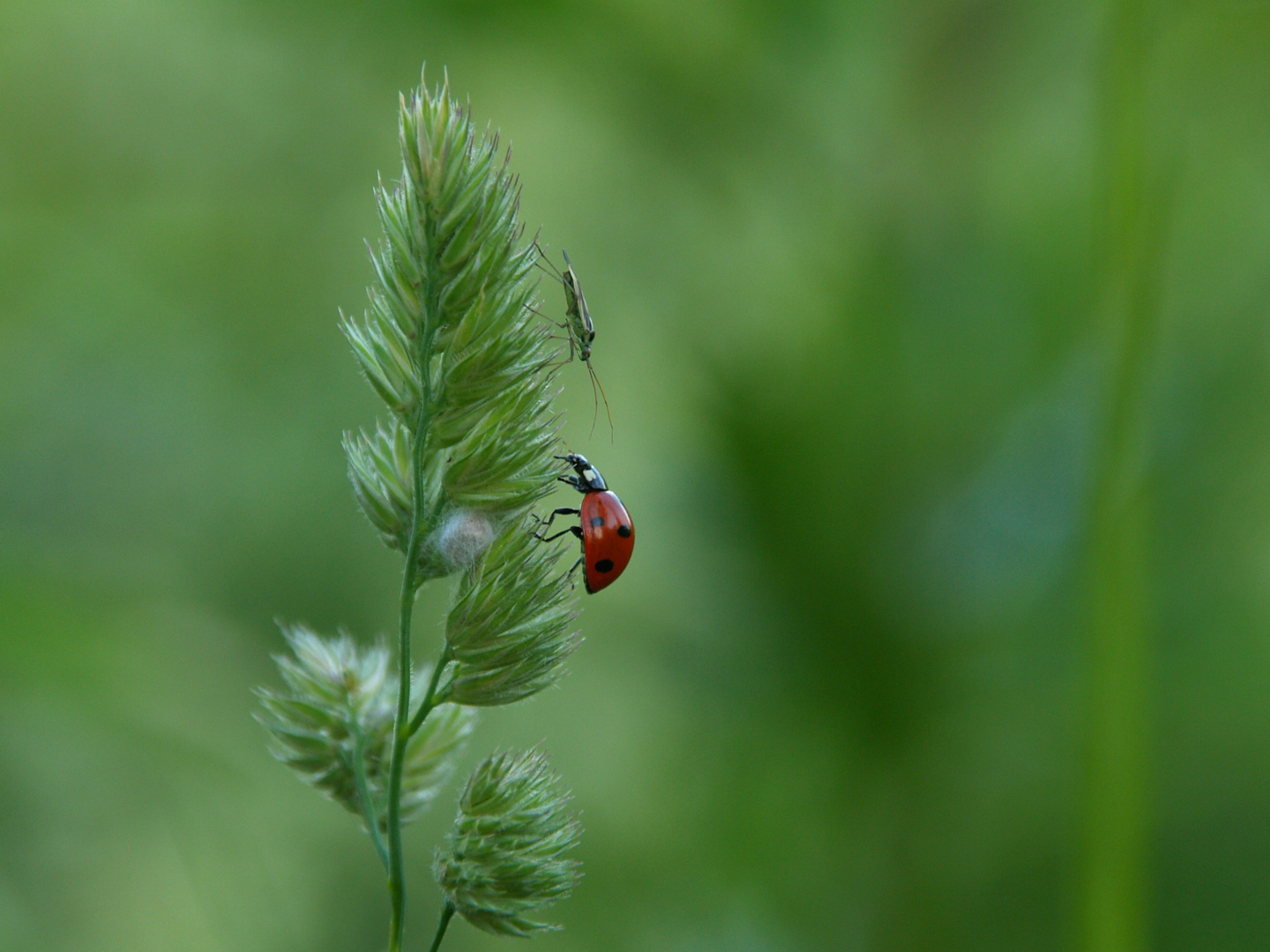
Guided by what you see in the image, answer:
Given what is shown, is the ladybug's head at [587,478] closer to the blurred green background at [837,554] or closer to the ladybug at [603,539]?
the blurred green background at [837,554]

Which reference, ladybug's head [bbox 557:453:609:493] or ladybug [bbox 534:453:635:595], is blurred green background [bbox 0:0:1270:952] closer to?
ladybug's head [bbox 557:453:609:493]

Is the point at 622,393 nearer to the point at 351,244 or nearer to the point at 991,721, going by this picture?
the point at 351,244

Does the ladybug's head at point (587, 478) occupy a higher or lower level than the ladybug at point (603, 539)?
higher

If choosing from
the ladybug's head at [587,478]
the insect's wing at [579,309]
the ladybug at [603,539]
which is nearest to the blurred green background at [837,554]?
the ladybug's head at [587,478]

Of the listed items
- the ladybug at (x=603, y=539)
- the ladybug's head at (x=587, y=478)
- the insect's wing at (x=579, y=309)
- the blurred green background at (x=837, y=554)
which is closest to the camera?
the ladybug at (x=603, y=539)

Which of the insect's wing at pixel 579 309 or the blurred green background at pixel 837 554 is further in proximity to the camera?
the blurred green background at pixel 837 554

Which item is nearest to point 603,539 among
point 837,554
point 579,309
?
point 579,309

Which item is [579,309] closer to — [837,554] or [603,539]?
[603,539]

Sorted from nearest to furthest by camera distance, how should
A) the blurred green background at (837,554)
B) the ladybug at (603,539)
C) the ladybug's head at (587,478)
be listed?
1. the ladybug at (603,539)
2. the blurred green background at (837,554)
3. the ladybug's head at (587,478)

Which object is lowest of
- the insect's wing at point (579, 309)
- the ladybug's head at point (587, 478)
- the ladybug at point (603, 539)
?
the ladybug at point (603, 539)
